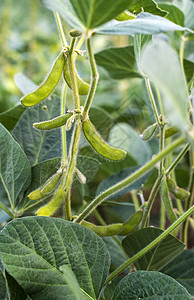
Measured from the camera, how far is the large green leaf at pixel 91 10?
26 cm

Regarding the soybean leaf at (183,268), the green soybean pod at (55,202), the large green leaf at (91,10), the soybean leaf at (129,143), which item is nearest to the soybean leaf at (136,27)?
the large green leaf at (91,10)

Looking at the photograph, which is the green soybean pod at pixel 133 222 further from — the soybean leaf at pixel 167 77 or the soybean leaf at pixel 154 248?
the soybean leaf at pixel 167 77

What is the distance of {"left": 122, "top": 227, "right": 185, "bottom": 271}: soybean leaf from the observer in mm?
398

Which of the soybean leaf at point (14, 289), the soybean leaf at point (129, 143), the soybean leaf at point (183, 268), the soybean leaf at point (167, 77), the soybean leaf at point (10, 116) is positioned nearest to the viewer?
the soybean leaf at point (167, 77)

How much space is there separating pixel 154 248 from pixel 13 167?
0.17 meters

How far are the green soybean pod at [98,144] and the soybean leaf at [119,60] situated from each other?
0.27 metres

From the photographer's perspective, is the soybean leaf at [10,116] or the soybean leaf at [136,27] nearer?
the soybean leaf at [136,27]

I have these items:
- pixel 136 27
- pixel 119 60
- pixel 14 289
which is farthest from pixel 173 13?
pixel 14 289

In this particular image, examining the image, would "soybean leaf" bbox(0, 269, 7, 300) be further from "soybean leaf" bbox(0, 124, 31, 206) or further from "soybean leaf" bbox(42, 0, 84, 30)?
"soybean leaf" bbox(42, 0, 84, 30)

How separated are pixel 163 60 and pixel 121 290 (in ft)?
0.69

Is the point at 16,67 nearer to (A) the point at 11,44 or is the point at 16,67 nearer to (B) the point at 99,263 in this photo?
(A) the point at 11,44

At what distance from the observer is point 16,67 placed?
5.79ft

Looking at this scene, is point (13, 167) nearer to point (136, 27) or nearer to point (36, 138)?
point (36, 138)

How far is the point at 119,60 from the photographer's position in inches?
25.0
